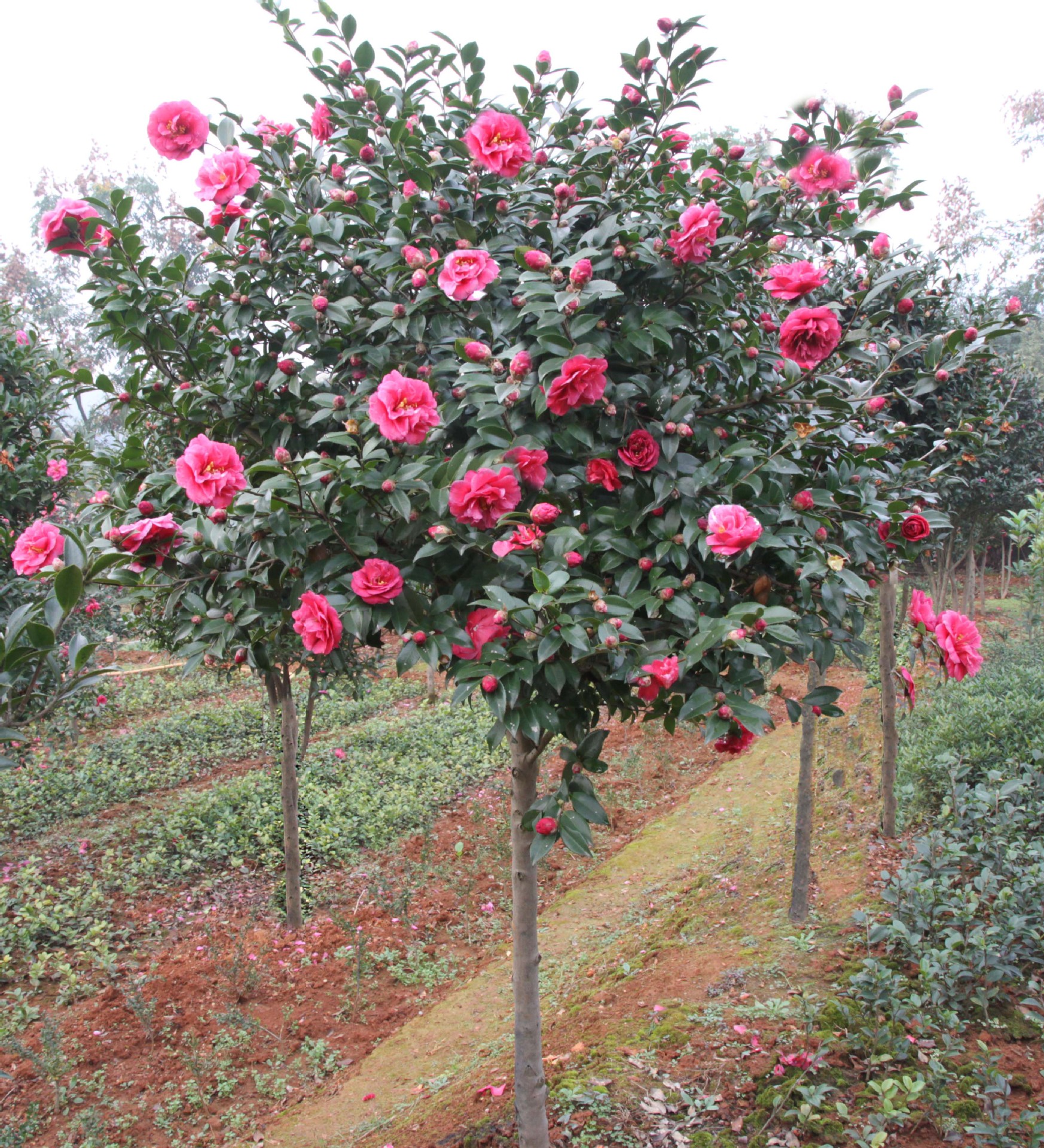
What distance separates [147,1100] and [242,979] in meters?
0.74

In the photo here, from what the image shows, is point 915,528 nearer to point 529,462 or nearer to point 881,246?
point 881,246

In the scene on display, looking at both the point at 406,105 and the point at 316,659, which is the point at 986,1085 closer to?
the point at 316,659

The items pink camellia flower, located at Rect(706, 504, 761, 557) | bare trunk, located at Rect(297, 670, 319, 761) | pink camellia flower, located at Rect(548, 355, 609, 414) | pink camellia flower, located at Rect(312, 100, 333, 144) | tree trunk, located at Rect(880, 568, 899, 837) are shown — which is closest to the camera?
pink camellia flower, located at Rect(706, 504, 761, 557)

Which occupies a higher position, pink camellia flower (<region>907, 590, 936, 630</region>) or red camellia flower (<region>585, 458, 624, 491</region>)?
red camellia flower (<region>585, 458, 624, 491</region>)

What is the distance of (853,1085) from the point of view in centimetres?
266

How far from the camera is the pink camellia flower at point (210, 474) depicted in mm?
1617

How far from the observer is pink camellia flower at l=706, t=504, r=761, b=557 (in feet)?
4.63

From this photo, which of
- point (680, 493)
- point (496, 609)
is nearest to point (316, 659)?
point (496, 609)

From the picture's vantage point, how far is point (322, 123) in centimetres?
213

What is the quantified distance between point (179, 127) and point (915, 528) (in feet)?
6.68

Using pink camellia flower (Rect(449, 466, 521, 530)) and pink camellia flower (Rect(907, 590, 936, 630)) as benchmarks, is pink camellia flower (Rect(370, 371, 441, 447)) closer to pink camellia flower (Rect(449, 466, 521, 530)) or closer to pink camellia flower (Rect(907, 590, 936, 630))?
pink camellia flower (Rect(449, 466, 521, 530))

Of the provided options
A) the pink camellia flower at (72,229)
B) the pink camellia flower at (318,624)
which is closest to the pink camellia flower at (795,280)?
the pink camellia flower at (318,624)

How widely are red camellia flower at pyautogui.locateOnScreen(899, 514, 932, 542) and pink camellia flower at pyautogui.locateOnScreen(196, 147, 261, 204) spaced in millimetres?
1783

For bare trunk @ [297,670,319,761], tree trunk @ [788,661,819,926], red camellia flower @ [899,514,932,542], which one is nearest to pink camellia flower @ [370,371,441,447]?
red camellia flower @ [899,514,932,542]
